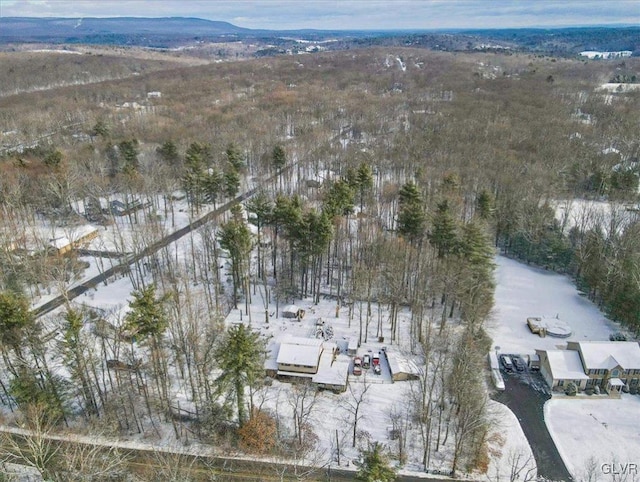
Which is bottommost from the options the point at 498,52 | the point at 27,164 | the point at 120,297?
the point at 120,297

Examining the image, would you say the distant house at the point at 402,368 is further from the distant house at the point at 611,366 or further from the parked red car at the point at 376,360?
the distant house at the point at 611,366

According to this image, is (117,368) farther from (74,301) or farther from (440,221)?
(440,221)

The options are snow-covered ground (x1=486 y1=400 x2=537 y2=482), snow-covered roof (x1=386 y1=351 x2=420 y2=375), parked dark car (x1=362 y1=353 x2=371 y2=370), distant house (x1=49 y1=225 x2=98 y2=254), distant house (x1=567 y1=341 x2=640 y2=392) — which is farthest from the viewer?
distant house (x1=49 y1=225 x2=98 y2=254)

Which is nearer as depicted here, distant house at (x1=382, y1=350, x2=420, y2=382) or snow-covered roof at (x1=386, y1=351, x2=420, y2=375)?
distant house at (x1=382, y1=350, x2=420, y2=382)

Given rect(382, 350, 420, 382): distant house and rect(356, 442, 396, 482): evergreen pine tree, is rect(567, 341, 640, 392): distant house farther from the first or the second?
rect(356, 442, 396, 482): evergreen pine tree

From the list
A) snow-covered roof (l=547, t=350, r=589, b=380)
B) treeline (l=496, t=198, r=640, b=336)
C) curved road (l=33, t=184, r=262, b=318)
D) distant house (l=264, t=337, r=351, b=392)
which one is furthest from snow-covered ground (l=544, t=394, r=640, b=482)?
curved road (l=33, t=184, r=262, b=318)

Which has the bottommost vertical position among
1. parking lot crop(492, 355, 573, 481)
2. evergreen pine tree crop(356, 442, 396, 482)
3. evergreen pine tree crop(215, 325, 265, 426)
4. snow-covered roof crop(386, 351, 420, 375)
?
parking lot crop(492, 355, 573, 481)

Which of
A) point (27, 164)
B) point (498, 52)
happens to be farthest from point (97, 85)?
point (498, 52)
